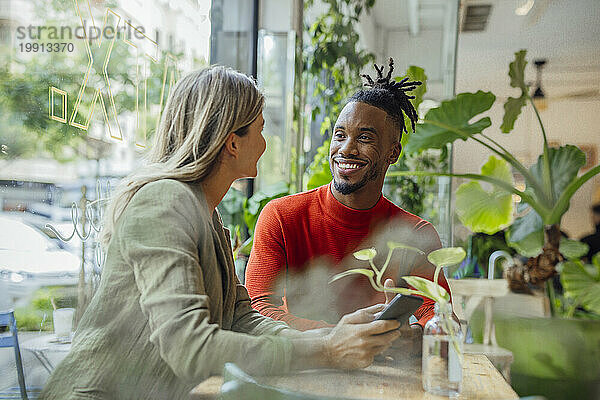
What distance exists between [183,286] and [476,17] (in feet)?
A: 3.38

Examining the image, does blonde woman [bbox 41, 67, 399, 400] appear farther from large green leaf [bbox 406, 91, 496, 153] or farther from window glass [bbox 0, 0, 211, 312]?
large green leaf [bbox 406, 91, 496, 153]

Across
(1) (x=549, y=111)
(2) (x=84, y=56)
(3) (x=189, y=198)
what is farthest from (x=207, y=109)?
(1) (x=549, y=111)

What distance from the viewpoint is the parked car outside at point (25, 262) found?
0.86m

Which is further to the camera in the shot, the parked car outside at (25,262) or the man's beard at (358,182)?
the man's beard at (358,182)

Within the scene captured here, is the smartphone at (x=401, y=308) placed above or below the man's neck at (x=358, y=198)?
Result: below

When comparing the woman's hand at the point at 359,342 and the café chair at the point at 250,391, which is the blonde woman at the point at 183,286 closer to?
the woman's hand at the point at 359,342

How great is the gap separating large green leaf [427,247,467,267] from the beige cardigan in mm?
377

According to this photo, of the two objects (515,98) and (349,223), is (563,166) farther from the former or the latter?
(349,223)

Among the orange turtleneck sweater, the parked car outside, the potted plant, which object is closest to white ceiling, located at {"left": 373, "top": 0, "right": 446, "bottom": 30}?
the orange turtleneck sweater

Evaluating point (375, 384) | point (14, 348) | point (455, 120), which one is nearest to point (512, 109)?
point (455, 120)

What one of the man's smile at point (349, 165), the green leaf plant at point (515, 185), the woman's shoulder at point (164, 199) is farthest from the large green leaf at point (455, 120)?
the woman's shoulder at point (164, 199)

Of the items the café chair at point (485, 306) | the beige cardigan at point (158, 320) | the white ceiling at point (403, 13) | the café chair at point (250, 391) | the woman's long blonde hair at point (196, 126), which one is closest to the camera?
the café chair at point (250, 391)

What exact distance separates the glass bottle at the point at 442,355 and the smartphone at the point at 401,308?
0.04 m

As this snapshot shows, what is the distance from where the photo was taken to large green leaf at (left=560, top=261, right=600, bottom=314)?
130cm
